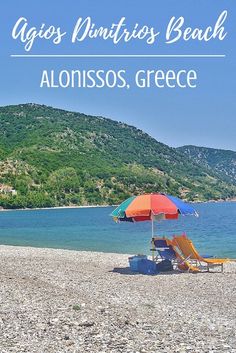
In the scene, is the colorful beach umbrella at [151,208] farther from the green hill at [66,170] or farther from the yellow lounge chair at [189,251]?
the green hill at [66,170]

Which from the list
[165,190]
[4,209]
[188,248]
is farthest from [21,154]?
[188,248]

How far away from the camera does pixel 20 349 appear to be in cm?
767

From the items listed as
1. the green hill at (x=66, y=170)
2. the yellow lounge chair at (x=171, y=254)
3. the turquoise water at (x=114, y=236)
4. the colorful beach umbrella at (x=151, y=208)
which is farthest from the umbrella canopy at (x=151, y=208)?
the green hill at (x=66, y=170)

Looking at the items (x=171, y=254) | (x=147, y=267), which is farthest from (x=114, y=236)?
(x=147, y=267)

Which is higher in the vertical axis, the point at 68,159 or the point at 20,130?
the point at 20,130

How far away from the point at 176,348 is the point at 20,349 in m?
2.21

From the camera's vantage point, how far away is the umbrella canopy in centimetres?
1686

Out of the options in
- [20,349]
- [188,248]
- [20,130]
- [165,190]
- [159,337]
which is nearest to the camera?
[20,349]

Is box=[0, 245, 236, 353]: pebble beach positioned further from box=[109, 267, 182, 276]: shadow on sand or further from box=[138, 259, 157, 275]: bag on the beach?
box=[138, 259, 157, 275]: bag on the beach

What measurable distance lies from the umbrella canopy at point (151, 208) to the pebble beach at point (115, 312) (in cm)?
191

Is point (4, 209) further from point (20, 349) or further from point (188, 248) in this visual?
point (20, 349)

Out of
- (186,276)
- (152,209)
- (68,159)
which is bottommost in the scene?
(186,276)

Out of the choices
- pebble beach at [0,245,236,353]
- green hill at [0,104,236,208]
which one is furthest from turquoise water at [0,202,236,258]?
green hill at [0,104,236,208]

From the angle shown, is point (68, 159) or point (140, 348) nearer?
point (140, 348)
